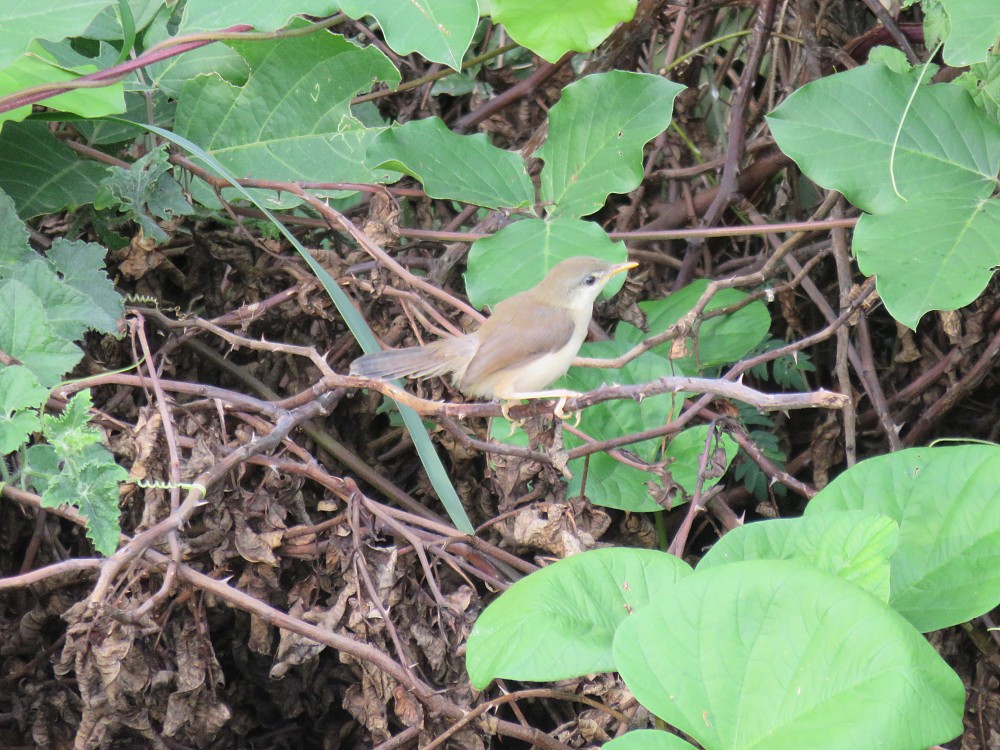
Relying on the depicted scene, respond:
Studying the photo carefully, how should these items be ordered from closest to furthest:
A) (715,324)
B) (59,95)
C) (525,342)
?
(59,95) < (525,342) < (715,324)

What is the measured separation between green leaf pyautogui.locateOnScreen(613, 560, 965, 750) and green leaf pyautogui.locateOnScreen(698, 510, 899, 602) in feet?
0.43

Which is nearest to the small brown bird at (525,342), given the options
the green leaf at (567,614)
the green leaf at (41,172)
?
the green leaf at (567,614)

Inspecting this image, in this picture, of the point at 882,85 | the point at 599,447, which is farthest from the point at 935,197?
the point at 599,447

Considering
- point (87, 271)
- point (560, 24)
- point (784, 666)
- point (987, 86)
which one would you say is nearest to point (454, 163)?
point (560, 24)

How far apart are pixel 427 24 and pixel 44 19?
3.46 ft

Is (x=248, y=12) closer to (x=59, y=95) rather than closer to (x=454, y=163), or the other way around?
(x=59, y=95)

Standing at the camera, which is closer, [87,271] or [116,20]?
[87,271]

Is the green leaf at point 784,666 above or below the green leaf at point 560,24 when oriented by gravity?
below

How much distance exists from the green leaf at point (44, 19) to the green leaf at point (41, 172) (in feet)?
1.84

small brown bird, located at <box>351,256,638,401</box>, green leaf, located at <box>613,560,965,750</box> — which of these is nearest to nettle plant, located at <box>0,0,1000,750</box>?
green leaf, located at <box>613,560,965,750</box>

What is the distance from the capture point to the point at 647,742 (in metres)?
1.91

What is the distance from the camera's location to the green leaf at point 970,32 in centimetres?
268

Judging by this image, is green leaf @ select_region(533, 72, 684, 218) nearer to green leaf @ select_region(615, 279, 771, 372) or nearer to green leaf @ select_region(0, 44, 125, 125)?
green leaf @ select_region(615, 279, 771, 372)

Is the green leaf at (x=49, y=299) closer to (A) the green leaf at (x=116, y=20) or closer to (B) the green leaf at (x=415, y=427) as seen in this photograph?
(B) the green leaf at (x=415, y=427)
